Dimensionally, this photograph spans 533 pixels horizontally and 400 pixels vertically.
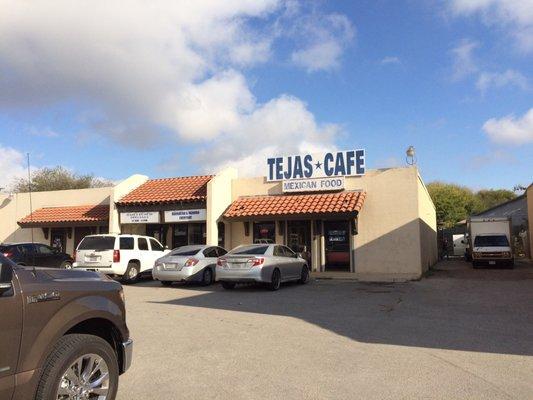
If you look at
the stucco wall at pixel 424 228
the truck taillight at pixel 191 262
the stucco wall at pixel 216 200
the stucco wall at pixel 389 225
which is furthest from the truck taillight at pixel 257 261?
the stucco wall at pixel 424 228

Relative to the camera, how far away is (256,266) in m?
15.0

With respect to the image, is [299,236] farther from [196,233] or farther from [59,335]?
[59,335]

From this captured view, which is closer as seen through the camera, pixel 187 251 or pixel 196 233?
pixel 187 251

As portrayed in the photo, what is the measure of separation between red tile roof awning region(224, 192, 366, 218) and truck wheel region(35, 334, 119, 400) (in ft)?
51.0

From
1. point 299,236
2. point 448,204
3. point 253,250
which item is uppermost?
point 448,204

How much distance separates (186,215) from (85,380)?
61.0 ft

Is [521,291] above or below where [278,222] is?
below

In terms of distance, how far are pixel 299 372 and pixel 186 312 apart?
5.32m

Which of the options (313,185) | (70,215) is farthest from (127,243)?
(70,215)

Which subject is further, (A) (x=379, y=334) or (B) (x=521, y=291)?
(B) (x=521, y=291)

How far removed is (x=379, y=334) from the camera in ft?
28.0

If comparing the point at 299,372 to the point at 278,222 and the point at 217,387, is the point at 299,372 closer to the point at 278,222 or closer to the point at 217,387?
the point at 217,387

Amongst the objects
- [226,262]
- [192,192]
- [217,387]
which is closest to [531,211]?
[192,192]

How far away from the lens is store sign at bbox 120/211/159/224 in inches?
920
